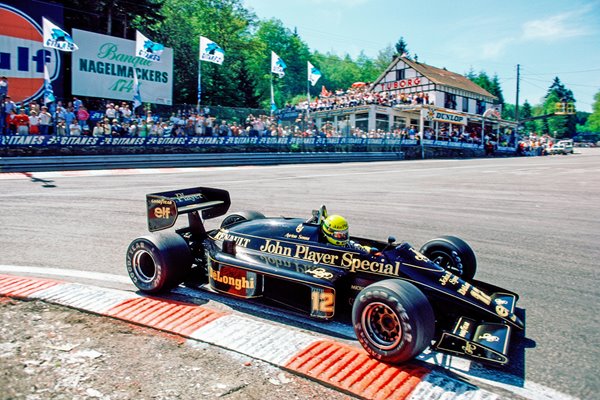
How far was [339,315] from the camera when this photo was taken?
4363 mm

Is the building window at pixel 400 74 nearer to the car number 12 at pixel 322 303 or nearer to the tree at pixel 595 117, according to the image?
the car number 12 at pixel 322 303

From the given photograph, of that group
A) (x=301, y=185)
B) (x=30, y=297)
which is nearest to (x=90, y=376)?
(x=30, y=297)

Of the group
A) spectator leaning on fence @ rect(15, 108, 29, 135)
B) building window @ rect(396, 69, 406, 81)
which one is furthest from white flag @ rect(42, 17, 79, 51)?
building window @ rect(396, 69, 406, 81)

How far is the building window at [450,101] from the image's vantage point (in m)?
51.5

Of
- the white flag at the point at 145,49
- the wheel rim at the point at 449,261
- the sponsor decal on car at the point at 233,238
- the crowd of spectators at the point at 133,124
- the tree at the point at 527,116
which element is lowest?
the wheel rim at the point at 449,261

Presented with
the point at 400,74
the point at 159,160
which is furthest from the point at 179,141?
the point at 400,74

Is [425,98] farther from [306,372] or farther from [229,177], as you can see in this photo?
[306,372]

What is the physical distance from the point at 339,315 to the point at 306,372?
1.11 m

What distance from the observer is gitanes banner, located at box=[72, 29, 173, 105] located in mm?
24328

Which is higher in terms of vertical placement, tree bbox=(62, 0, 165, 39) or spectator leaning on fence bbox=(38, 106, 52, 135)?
tree bbox=(62, 0, 165, 39)

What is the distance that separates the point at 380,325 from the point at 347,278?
26.2 inches

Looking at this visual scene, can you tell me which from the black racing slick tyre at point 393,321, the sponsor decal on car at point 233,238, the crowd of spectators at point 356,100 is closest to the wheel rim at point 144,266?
the sponsor decal on car at point 233,238

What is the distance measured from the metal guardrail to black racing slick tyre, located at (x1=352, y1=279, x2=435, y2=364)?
16.3m

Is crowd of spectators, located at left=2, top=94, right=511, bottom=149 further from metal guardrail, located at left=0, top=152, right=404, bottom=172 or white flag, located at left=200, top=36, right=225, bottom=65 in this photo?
white flag, located at left=200, top=36, right=225, bottom=65
